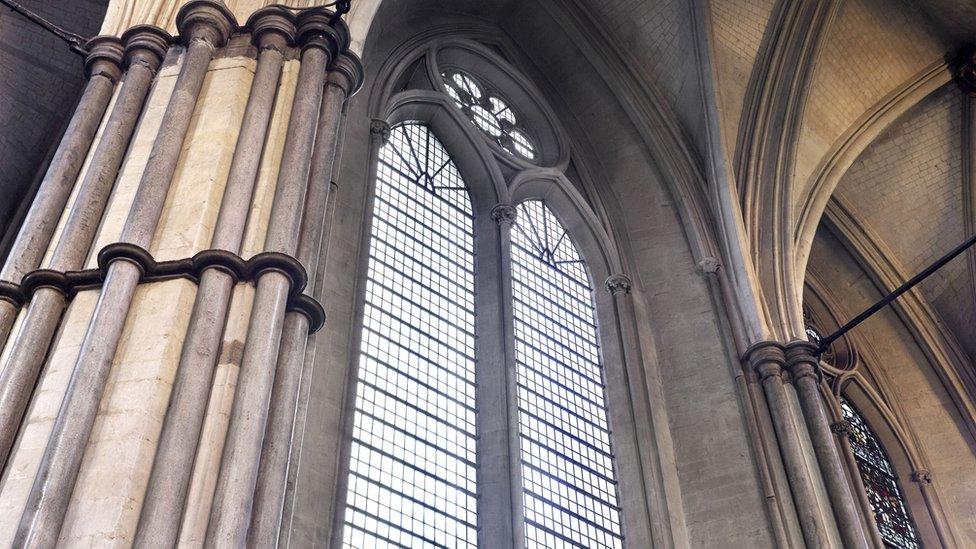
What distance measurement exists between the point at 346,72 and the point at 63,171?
2.66 meters

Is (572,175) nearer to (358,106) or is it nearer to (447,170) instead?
(447,170)

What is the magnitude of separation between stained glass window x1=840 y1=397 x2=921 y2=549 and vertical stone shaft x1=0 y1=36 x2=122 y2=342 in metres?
13.6

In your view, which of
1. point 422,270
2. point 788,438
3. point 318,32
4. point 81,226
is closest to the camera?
point 81,226

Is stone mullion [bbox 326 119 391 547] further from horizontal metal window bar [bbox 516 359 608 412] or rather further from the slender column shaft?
horizontal metal window bar [bbox 516 359 608 412]

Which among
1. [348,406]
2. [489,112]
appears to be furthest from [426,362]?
[489,112]

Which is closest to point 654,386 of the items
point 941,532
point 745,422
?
point 745,422

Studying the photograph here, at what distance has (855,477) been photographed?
17.2m

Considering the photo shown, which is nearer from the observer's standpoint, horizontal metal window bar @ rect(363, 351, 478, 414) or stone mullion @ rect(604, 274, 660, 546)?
horizontal metal window bar @ rect(363, 351, 478, 414)

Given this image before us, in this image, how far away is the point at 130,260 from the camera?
7539 mm

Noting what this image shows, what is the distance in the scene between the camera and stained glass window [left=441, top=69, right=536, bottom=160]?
682 inches

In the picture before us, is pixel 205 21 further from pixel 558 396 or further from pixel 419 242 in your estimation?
pixel 558 396

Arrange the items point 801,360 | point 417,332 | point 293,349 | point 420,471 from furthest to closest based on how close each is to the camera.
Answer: point 801,360, point 417,332, point 420,471, point 293,349

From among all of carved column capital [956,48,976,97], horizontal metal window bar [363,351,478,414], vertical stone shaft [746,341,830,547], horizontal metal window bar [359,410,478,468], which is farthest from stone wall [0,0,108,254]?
carved column capital [956,48,976,97]

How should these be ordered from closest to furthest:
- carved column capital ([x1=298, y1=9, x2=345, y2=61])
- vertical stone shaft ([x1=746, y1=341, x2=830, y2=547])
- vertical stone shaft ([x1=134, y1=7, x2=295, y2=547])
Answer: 1. vertical stone shaft ([x1=134, y1=7, x2=295, y2=547])
2. carved column capital ([x1=298, y1=9, x2=345, y2=61])
3. vertical stone shaft ([x1=746, y1=341, x2=830, y2=547])
